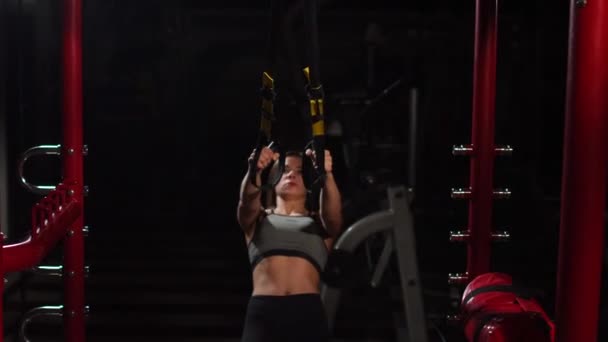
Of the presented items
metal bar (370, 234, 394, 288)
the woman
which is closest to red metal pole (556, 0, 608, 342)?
metal bar (370, 234, 394, 288)

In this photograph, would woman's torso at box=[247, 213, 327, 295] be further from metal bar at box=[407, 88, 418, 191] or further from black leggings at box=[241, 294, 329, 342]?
metal bar at box=[407, 88, 418, 191]

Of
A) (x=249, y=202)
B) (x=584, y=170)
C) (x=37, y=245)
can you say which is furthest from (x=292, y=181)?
(x=584, y=170)

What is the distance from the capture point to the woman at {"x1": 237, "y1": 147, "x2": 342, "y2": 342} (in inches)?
113

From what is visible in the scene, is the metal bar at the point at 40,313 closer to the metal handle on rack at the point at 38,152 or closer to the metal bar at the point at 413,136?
the metal handle on rack at the point at 38,152

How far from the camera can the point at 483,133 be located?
2.71 metres

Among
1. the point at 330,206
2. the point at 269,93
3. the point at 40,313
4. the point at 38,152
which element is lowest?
the point at 40,313

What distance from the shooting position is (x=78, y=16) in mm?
2434

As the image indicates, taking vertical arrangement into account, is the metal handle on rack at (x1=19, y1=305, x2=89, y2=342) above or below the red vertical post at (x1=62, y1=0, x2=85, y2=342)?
below

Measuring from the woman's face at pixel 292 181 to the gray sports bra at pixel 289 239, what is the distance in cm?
10

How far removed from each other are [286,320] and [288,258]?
246 mm

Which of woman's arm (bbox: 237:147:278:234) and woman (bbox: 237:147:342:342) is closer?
woman's arm (bbox: 237:147:278:234)

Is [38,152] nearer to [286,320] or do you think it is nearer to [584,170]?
[286,320]

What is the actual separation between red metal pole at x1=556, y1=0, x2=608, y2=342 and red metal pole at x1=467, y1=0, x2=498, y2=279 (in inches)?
48.9

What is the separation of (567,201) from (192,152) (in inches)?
247
